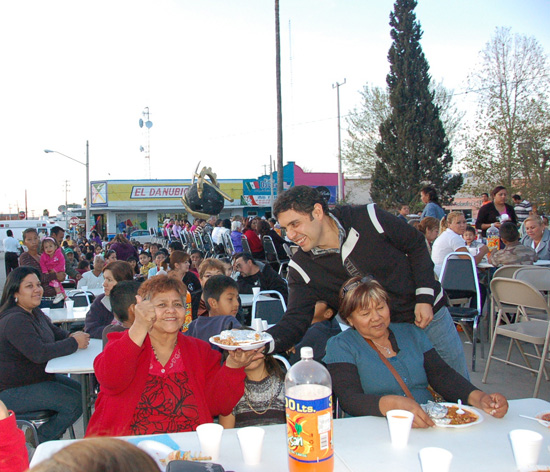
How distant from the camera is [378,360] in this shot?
2203 millimetres

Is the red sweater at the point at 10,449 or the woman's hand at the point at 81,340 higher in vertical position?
the red sweater at the point at 10,449

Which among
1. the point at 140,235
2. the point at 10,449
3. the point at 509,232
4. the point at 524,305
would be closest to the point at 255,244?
the point at 509,232

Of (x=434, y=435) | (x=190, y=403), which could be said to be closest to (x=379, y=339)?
(x=434, y=435)

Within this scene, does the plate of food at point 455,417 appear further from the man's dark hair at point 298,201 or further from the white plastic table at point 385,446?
the man's dark hair at point 298,201

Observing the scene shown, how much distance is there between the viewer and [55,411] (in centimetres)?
323

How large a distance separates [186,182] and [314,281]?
34427 millimetres

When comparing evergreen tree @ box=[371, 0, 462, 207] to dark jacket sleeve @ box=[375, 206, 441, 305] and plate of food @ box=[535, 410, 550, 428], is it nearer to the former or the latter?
dark jacket sleeve @ box=[375, 206, 441, 305]

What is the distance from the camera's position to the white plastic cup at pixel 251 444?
5.04 feet

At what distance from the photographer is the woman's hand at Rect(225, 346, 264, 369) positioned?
2086mm

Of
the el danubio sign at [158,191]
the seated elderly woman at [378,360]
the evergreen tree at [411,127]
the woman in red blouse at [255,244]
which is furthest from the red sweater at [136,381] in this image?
the el danubio sign at [158,191]

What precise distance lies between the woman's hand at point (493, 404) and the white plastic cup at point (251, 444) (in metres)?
0.97

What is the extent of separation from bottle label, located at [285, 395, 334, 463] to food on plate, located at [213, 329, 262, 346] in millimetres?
609

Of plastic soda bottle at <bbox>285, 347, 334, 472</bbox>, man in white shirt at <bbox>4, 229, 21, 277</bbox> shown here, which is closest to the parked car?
man in white shirt at <bbox>4, 229, 21, 277</bbox>

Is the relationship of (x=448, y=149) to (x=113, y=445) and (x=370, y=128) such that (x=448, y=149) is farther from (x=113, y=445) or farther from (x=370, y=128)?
(x=113, y=445)
